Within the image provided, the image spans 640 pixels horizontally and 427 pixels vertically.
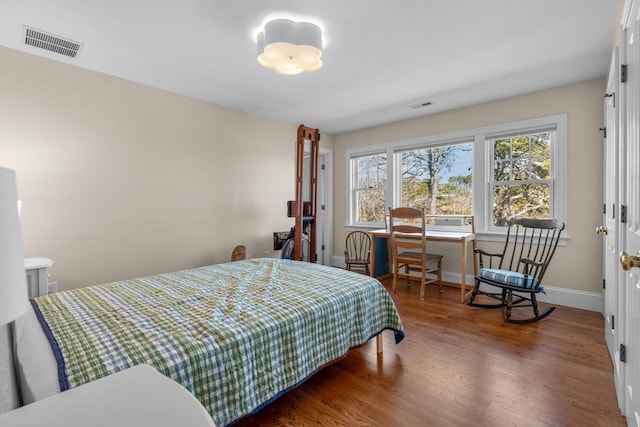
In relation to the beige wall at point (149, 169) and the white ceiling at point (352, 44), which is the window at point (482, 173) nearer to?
the beige wall at point (149, 169)

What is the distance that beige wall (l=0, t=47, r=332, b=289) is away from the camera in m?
2.54

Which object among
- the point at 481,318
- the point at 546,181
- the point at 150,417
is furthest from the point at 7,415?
the point at 546,181

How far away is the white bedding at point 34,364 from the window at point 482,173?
402 cm

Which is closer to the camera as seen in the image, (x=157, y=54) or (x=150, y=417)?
(x=150, y=417)

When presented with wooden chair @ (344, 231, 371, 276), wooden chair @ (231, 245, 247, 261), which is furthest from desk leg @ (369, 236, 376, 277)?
wooden chair @ (231, 245, 247, 261)

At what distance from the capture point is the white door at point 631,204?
45.9 inches

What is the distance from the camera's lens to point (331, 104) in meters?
3.79

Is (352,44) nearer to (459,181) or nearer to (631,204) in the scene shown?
(631,204)

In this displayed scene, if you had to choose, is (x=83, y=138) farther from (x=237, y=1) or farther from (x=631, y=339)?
(x=631, y=339)

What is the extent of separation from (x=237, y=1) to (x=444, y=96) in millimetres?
2548

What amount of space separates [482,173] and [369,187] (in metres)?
1.77

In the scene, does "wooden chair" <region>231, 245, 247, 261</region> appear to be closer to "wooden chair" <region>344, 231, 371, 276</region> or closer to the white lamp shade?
"wooden chair" <region>344, 231, 371, 276</region>

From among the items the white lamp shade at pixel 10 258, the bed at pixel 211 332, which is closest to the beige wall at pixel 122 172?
the bed at pixel 211 332

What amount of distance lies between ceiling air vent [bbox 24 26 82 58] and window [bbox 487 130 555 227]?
14.3ft
